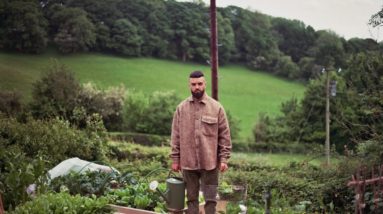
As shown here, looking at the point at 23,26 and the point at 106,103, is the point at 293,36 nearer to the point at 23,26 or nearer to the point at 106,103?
the point at 106,103

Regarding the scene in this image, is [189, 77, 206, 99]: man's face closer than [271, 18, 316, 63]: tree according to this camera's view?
Yes

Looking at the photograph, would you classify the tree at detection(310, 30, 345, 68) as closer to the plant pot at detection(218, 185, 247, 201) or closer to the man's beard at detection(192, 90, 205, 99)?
the plant pot at detection(218, 185, 247, 201)

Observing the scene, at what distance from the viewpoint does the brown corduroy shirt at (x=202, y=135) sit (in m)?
4.98

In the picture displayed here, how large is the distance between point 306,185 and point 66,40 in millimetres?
20178

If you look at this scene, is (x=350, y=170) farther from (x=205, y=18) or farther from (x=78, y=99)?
(x=205, y=18)

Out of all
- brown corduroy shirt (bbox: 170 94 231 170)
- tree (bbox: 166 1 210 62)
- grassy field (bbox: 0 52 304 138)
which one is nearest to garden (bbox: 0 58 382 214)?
brown corduroy shirt (bbox: 170 94 231 170)

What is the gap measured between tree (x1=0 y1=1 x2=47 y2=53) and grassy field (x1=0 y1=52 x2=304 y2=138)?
473mm

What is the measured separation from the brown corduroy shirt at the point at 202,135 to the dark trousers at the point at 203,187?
0.31ft

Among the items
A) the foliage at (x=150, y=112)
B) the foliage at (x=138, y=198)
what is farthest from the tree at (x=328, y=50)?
the foliage at (x=138, y=198)

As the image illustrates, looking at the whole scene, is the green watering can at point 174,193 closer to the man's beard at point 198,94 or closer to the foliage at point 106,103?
the man's beard at point 198,94

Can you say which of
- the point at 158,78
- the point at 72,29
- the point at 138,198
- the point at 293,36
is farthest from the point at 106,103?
the point at 138,198

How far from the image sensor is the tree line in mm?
24328

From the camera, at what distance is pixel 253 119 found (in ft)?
110

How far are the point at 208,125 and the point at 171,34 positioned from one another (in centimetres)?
2647
